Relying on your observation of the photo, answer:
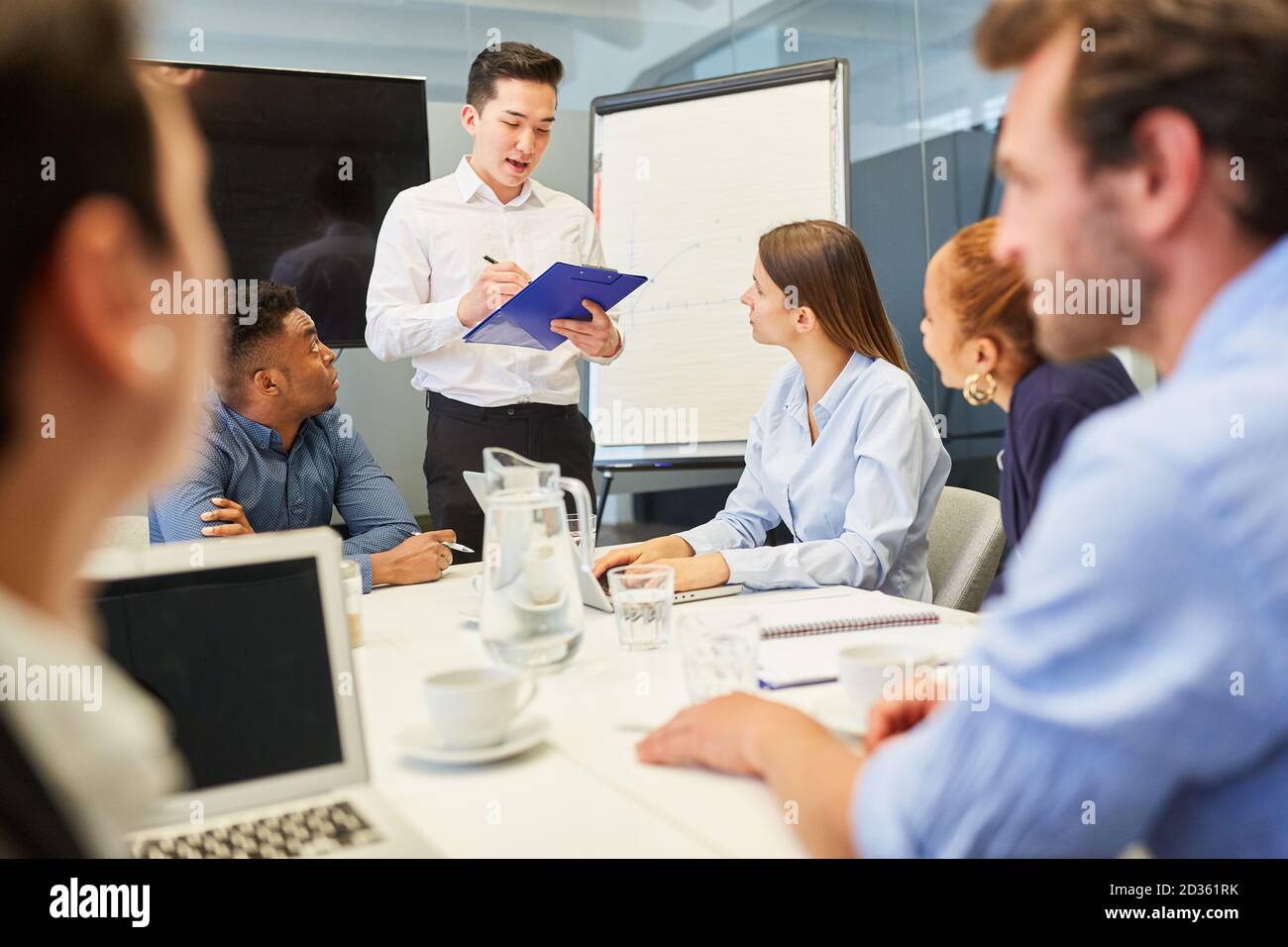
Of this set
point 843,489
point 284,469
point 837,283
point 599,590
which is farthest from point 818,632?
point 284,469

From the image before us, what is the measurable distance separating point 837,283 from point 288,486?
1168 millimetres

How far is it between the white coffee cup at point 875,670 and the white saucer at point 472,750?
294 mm

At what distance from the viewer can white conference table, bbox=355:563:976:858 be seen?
0.81 m

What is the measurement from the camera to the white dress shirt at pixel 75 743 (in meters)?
0.35

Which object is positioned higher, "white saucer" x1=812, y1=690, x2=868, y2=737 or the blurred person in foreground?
the blurred person in foreground

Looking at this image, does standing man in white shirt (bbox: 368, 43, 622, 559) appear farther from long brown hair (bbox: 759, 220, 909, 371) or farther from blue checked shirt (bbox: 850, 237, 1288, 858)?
blue checked shirt (bbox: 850, 237, 1288, 858)

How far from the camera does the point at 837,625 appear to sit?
1.42 meters

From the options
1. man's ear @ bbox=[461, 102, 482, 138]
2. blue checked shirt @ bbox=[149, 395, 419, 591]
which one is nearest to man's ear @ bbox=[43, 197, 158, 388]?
blue checked shirt @ bbox=[149, 395, 419, 591]

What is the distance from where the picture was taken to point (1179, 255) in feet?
2.31

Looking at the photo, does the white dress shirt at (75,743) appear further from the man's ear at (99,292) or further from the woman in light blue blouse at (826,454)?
the woman in light blue blouse at (826,454)

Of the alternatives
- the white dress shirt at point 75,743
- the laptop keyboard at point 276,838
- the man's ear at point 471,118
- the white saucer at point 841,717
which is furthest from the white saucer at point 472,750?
the man's ear at point 471,118

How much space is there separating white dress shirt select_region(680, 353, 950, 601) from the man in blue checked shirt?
2.01ft
